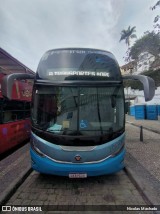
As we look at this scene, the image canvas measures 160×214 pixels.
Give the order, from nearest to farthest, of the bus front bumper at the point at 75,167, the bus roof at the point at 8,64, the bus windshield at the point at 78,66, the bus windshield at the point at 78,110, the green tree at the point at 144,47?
the bus front bumper at the point at 75,167 → the bus windshield at the point at 78,110 → the bus windshield at the point at 78,66 → the bus roof at the point at 8,64 → the green tree at the point at 144,47

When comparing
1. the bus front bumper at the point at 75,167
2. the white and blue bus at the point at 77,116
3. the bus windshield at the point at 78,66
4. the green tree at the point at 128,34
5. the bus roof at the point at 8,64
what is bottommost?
the bus front bumper at the point at 75,167

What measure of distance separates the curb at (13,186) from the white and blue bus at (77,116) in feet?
1.67

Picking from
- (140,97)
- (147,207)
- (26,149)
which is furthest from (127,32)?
(147,207)

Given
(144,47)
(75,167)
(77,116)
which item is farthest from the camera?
(144,47)

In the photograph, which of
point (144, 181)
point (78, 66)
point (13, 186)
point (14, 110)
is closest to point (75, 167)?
point (13, 186)

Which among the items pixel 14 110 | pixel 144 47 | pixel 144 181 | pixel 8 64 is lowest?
pixel 144 181

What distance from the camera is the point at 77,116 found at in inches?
210

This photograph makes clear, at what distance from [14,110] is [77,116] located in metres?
4.95

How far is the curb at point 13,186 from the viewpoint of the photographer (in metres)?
4.51

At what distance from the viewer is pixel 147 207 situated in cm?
432

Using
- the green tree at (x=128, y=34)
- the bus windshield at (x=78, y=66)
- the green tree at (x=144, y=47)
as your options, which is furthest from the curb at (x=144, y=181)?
the green tree at (x=128, y=34)

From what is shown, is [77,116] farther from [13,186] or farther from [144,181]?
[144,181]

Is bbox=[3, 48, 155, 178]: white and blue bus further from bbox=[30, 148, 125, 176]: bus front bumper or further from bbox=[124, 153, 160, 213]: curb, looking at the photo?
bbox=[124, 153, 160, 213]: curb

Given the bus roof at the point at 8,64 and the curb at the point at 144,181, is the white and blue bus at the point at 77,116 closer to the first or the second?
the curb at the point at 144,181
